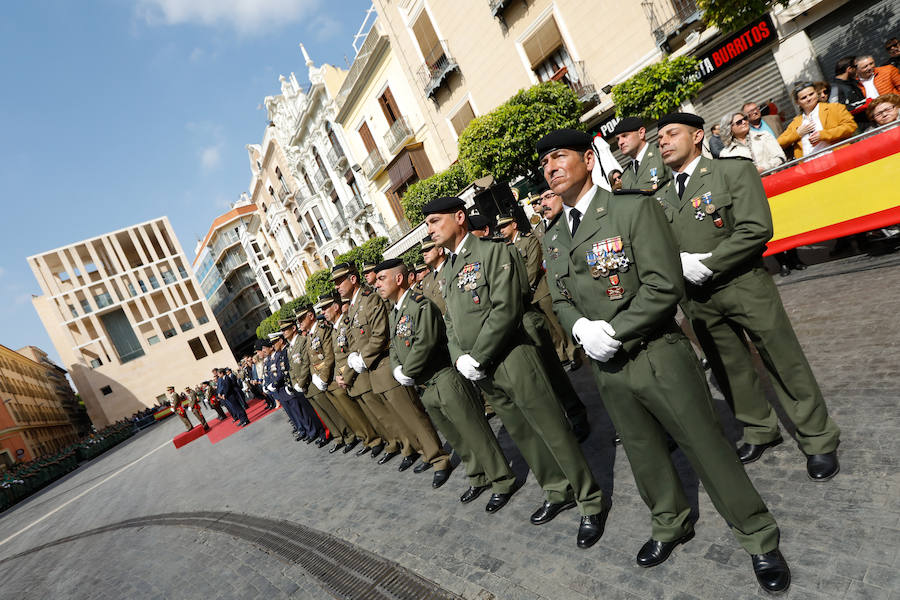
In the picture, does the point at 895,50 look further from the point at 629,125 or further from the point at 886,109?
the point at 629,125

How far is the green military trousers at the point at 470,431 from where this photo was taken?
4.22 meters

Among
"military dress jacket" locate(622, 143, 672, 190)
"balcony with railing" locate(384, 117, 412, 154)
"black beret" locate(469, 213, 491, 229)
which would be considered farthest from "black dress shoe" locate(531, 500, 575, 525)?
"balcony with railing" locate(384, 117, 412, 154)

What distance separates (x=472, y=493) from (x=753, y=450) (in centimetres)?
229

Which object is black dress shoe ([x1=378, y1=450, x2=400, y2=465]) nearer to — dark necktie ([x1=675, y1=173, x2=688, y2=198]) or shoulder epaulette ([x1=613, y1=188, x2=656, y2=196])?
dark necktie ([x1=675, y1=173, x2=688, y2=198])

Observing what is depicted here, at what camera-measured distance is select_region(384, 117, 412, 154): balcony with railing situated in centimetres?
2491

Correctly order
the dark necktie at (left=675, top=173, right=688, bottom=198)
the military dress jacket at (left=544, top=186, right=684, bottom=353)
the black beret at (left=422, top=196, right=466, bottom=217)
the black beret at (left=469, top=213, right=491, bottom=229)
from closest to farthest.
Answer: the military dress jacket at (left=544, top=186, right=684, bottom=353) → the dark necktie at (left=675, top=173, right=688, bottom=198) → the black beret at (left=422, top=196, right=466, bottom=217) → the black beret at (left=469, top=213, right=491, bottom=229)

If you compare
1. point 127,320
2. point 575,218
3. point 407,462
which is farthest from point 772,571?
point 127,320

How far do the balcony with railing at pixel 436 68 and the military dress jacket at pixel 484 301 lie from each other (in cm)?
1894

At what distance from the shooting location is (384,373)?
558cm

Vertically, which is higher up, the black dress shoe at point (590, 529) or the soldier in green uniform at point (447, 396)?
the soldier in green uniform at point (447, 396)

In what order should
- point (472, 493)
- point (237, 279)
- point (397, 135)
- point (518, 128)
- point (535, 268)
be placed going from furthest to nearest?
point (237, 279) < point (397, 135) < point (518, 128) < point (535, 268) < point (472, 493)

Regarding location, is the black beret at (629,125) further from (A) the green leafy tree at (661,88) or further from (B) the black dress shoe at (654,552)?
(A) the green leafy tree at (661,88)

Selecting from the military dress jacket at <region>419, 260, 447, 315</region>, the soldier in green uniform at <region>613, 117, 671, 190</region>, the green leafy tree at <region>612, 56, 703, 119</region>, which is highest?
the green leafy tree at <region>612, 56, 703, 119</region>

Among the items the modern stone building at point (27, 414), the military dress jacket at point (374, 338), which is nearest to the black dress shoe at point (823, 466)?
the military dress jacket at point (374, 338)
